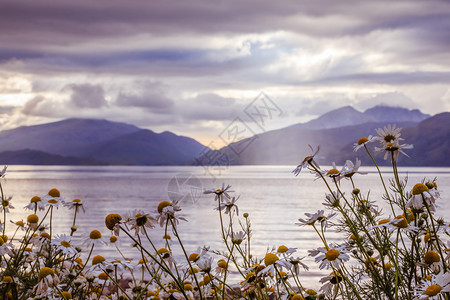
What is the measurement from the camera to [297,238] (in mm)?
20406

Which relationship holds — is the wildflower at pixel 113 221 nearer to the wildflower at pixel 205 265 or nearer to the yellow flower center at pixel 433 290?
the wildflower at pixel 205 265

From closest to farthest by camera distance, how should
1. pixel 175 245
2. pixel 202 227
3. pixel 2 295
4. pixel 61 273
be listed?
1. pixel 2 295
2. pixel 61 273
3. pixel 175 245
4. pixel 202 227

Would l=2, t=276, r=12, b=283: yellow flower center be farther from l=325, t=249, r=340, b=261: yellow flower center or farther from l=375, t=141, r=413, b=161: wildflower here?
l=375, t=141, r=413, b=161: wildflower

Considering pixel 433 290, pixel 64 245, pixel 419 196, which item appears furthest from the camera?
pixel 64 245

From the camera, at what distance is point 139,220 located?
10.9ft

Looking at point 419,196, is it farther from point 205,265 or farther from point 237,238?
point 237,238

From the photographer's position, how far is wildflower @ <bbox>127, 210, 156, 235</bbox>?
10.9 feet

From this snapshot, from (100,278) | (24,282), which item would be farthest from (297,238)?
(24,282)

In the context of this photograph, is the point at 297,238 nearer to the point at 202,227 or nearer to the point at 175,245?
the point at 175,245

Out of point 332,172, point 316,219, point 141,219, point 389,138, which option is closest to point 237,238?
point 316,219

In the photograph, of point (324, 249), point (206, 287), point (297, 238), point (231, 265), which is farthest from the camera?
point (297, 238)

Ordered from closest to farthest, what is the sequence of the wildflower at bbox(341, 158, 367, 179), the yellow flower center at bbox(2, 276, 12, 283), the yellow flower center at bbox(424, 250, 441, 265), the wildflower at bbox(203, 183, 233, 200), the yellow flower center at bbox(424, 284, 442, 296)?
the yellow flower center at bbox(424, 284, 442, 296)
the yellow flower center at bbox(424, 250, 441, 265)
the wildflower at bbox(341, 158, 367, 179)
the yellow flower center at bbox(2, 276, 12, 283)
the wildflower at bbox(203, 183, 233, 200)

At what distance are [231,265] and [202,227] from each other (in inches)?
453

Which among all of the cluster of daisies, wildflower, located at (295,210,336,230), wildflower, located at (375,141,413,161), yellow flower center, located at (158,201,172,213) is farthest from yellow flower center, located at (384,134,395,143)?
yellow flower center, located at (158,201,172,213)
